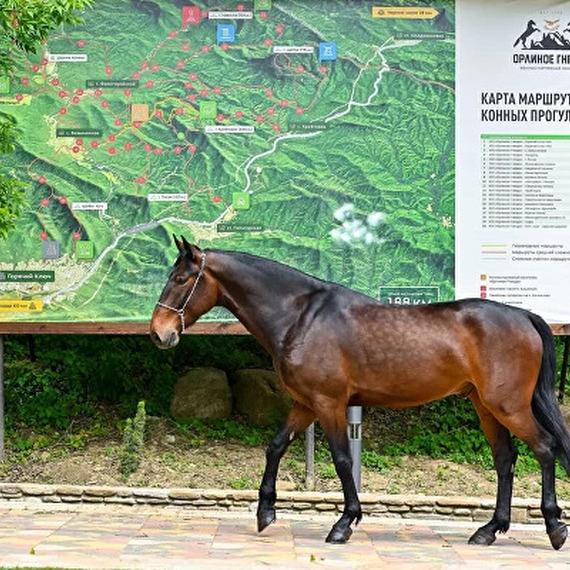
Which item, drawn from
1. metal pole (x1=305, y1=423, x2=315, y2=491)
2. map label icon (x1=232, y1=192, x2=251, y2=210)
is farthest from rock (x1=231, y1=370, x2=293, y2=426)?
map label icon (x1=232, y1=192, x2=251, y2=210)

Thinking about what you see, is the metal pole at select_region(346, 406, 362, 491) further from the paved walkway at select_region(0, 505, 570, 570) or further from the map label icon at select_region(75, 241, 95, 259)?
the map label icon at select_region(75, 241, 95, 259)

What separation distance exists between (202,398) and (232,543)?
13.5 feet

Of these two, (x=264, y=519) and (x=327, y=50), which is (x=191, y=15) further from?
(x=264, y=519)

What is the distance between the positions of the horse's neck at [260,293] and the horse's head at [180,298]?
164 millimetres

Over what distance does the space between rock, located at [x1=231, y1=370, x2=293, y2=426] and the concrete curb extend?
191 cm

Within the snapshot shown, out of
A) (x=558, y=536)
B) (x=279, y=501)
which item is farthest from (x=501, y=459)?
(x=279, y=501)

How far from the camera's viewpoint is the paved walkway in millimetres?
7316

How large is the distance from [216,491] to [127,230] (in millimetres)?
2672

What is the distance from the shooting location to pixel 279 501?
33.9 feet

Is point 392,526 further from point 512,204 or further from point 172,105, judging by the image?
point 172,105

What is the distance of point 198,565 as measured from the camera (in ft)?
23.4

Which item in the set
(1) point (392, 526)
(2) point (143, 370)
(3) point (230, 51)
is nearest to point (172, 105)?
(3) point (230, 51)

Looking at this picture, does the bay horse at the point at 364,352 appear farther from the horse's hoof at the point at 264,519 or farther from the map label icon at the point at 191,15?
the map label icon at the point at 191,15

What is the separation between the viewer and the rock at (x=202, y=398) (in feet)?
40.0
